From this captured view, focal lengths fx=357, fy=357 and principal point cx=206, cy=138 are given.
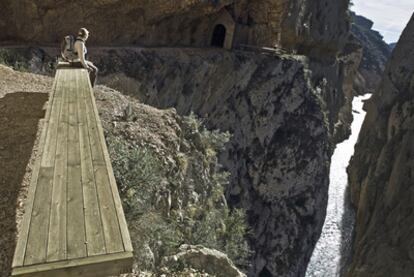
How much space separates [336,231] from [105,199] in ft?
113

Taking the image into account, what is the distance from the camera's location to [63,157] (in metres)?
4.29

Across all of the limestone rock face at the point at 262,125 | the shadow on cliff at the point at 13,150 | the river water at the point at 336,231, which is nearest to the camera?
the shadow on cliff at the point at 13,150

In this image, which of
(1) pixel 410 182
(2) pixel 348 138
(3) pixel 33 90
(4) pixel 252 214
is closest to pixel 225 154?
(4) pixel 252 214

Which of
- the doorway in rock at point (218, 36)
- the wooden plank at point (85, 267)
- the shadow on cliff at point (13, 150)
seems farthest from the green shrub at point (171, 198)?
the doorway in rock at point (218, 36)

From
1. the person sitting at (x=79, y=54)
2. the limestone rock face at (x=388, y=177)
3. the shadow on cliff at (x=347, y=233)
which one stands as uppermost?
the person sitting at (x=79, y=54)

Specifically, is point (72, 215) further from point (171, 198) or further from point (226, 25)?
point (226, 25)

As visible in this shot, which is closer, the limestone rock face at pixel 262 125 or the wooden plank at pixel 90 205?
the wooden plank at pixel 90 205

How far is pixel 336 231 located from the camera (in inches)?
1352

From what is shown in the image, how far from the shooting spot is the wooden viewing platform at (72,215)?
291cm

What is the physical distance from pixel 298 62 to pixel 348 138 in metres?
30.8

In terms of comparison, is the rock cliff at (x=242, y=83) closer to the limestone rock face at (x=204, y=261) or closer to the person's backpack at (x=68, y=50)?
the person's backpack at (x=68, y=50)

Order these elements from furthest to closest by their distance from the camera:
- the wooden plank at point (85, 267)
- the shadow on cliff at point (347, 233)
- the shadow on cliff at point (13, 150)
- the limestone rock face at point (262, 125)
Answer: the shadow on cliff at point (347, 233)
the limestone rock face at point (262, 125)
the shadow on cliff at point (13, 150)
the wooden plank at point (85, 267)

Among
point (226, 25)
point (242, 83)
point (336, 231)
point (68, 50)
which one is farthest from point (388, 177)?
point (68, 50)

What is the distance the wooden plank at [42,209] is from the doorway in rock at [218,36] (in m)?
24.5
